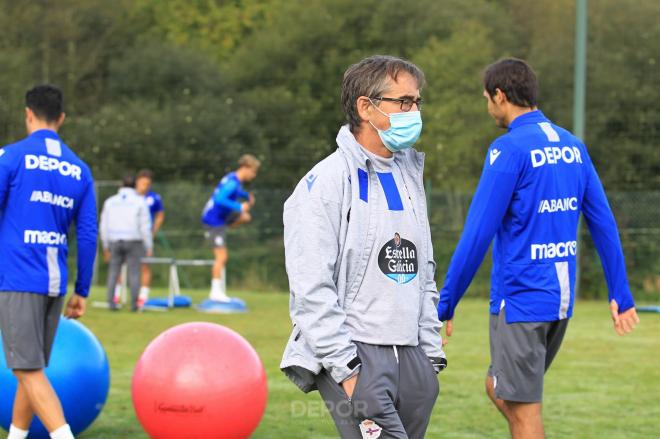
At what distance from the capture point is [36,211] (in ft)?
21.1

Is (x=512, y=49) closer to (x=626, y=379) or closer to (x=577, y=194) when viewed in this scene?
(x=626, y=379)

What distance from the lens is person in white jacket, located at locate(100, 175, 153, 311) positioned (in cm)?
1670

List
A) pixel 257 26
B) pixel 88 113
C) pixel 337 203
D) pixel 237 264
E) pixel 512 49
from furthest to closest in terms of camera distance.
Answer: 1. pixel 257 26
2. pixel 88 113
3. pixel 512 49
4. pixel 237 264
5. pixel 337 203

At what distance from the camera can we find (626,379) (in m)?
10.5

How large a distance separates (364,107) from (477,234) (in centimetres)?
139

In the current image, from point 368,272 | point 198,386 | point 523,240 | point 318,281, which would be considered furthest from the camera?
point 198,386

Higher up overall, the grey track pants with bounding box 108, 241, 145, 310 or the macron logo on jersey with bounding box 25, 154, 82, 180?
the macron logo on jersey with bounding box 25, 154, 82, 180

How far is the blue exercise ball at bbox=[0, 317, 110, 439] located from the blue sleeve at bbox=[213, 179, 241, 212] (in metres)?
9.58

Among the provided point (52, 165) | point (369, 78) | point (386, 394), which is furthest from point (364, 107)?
point (52, 165)

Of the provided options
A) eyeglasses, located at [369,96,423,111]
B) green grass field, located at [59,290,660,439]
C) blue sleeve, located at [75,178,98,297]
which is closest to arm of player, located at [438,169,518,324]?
eyeglasses, located at [369,96,423,111]

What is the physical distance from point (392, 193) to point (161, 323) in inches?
456

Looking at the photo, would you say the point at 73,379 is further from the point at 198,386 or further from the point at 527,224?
the point at 527,224

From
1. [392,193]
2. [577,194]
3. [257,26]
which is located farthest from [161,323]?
[257,26]

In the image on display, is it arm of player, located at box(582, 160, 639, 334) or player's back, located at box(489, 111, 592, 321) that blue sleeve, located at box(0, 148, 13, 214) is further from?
arm of player, located at box(582, 160, 639, 334)
